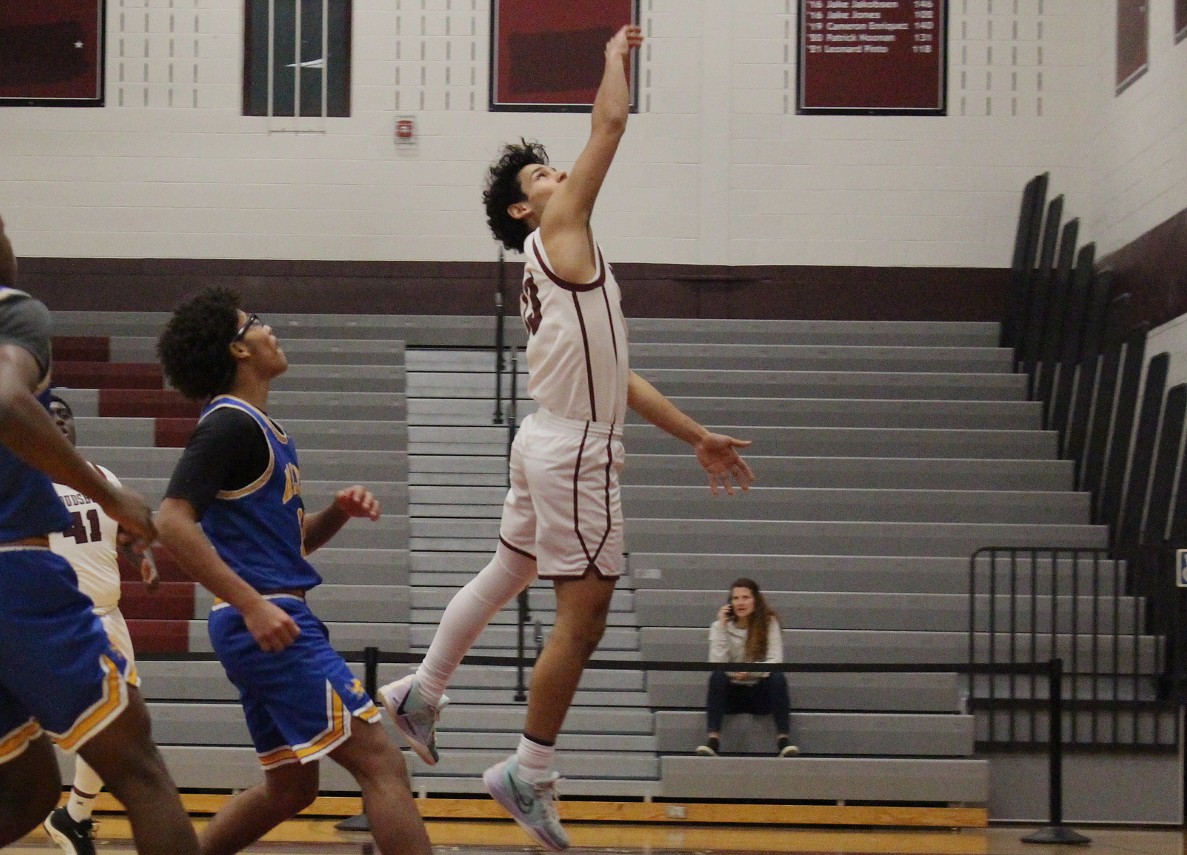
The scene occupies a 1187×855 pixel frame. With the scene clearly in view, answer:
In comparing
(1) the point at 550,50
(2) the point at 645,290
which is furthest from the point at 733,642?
(1) the point at 550,50

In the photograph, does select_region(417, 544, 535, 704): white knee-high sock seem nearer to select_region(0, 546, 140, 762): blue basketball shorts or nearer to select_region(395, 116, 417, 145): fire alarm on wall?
select_region(0, 546, 140, 762): blue basketball shorts

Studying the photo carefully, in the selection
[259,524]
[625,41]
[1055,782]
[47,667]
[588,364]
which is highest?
[625,41]

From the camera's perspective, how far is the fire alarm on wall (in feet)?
38.1

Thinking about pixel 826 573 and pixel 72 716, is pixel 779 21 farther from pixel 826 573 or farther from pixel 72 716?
pixel 72 716

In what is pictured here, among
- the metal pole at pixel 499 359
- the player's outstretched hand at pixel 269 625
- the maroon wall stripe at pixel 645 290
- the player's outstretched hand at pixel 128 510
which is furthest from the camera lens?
the maroon wall stripe at pixel 645 290

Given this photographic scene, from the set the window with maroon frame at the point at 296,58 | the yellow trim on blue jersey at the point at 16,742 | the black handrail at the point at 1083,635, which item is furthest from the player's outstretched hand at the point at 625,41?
the window with maroon frame at the point at 296,58

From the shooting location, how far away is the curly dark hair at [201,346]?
12.5ft

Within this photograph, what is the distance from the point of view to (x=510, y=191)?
176 inches

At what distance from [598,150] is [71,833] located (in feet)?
10.3

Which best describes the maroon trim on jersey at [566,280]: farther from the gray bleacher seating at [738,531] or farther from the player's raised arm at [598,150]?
the gray bleacher seating at [738,531]

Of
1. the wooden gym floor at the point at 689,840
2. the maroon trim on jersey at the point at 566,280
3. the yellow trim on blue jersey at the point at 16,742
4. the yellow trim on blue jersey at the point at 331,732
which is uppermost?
the maroon trim on jersey at the point at 566,280

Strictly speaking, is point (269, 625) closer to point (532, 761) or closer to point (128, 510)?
point (128, 510)

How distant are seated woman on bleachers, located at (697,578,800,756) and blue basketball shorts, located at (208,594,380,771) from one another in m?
4.05

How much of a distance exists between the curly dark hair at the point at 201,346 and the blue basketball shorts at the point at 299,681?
1.79 ft
